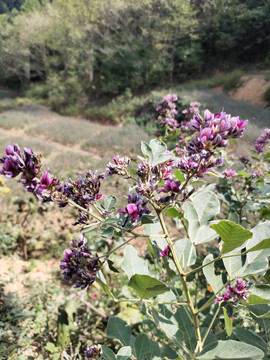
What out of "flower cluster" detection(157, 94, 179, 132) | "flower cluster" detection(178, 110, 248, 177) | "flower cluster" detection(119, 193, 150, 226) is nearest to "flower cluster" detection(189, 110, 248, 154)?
"flower cluster" detection(178, 110, 248, 177)

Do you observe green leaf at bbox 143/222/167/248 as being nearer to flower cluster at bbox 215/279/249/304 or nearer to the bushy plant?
the bushy plant

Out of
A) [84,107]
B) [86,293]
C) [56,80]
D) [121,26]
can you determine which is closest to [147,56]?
[121,26]

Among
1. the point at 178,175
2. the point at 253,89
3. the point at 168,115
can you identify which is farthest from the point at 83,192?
the point at 253,89

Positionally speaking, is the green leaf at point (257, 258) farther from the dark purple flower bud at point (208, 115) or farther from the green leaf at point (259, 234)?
the dark purple flower bud at point (208, 115)

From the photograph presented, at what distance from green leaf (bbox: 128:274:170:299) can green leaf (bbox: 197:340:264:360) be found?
0.71ft

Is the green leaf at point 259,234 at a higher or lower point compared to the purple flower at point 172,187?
lower

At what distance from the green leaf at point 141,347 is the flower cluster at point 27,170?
0.58m

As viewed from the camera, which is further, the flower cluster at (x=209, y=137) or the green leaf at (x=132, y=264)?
A: the green leaf at (x=132, y=264)

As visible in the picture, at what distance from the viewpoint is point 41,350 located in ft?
5.68

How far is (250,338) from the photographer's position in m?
0.85

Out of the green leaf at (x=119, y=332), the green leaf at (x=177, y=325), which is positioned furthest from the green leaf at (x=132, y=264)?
the green leaf at (x=119, y=332)

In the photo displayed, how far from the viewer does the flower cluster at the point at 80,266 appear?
25.9 inches

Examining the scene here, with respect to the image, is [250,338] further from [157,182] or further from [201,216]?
[157,182]

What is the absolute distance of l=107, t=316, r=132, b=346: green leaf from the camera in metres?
0.87
